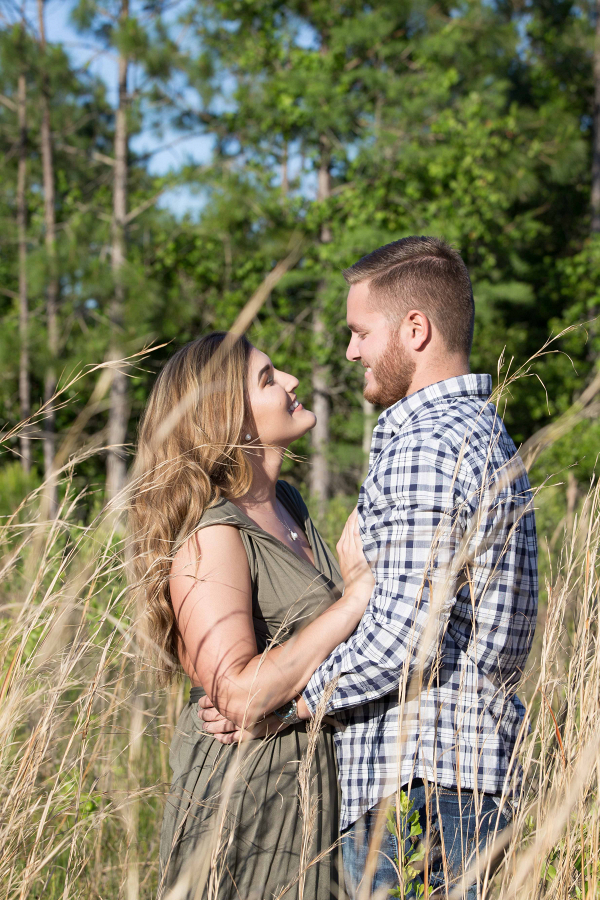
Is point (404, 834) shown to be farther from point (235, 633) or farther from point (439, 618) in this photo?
point (235, 633)

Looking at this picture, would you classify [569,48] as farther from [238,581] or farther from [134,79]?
[238,581]

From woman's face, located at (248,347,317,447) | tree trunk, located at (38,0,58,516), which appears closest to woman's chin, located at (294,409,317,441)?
woman's face, located at (248,347,317,447)

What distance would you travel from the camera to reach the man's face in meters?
1.66

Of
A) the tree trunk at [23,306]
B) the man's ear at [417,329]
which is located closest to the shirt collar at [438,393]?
the man's ear at [417,329]

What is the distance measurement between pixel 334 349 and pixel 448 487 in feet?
34.0

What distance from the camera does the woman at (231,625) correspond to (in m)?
1.45

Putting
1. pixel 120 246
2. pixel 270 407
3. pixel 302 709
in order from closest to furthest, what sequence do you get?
pixel 302 709
pixel 270 407
pixel 120 246

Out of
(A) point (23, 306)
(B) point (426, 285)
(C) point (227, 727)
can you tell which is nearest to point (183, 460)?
(C) point (227, 727)

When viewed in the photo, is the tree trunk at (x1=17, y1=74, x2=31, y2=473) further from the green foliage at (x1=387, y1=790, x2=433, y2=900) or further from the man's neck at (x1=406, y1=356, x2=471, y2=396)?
the green foliage at (x1=387, y1=790, x2=433, y2=900)

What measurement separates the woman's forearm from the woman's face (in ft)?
1.62

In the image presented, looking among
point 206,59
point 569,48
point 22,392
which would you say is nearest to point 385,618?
point 22,392

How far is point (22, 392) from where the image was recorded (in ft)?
38.9

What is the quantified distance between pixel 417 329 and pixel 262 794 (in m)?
1.03

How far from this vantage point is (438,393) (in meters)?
1.57
